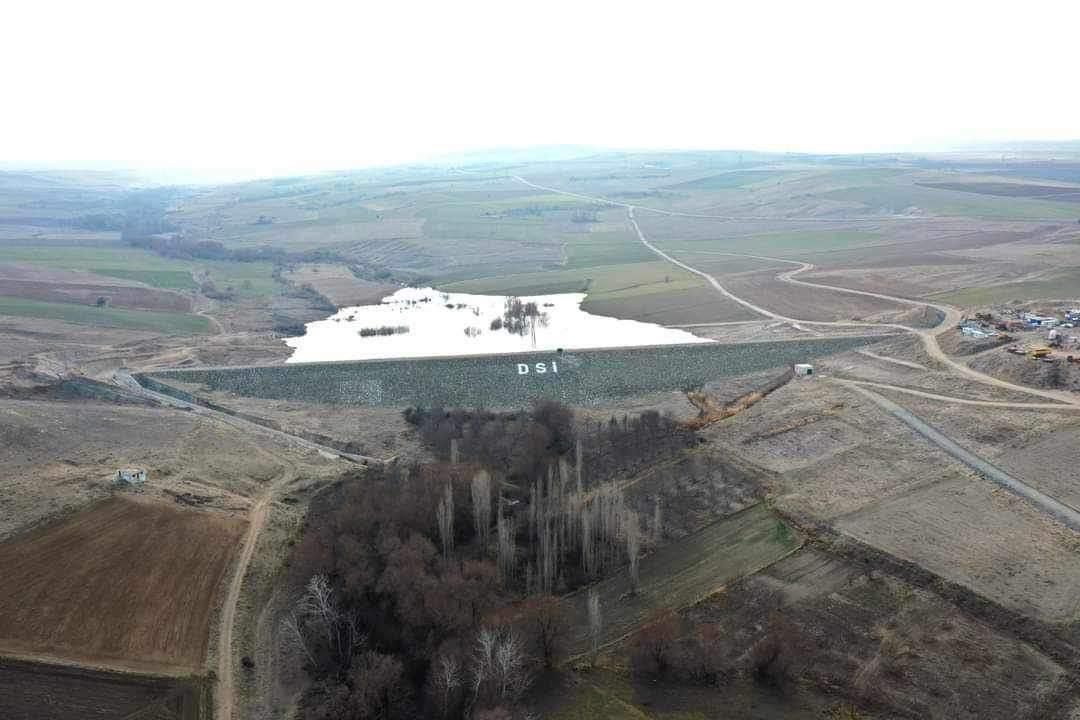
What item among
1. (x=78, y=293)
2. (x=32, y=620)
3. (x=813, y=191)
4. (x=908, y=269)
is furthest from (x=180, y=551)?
(x=813, y=191)

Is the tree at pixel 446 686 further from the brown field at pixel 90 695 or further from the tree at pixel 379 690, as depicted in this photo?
the brown field at pixel 90 695

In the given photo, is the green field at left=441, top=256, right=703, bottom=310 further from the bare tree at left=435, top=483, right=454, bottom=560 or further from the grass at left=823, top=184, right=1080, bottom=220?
the grass at left=823, top=184, right=1080, bottom=220

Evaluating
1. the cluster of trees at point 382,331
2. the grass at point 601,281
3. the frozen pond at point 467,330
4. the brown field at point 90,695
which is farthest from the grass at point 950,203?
the brown field at point 90,695

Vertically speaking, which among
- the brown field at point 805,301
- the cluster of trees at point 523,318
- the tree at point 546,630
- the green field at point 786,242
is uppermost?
the green field at point 786,242

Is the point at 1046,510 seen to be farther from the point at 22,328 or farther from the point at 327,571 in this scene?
the point at 22,328

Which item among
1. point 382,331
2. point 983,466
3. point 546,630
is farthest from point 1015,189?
point 546,630

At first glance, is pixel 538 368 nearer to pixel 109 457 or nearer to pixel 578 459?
pixel 578 459

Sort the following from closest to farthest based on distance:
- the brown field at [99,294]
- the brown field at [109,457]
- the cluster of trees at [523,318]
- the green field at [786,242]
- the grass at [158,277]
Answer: the brown field at [109,457]
the cluster of trees at [523,318]
the brown field at [99,294]
the grass at [158,277]
the green field at [786,242]
